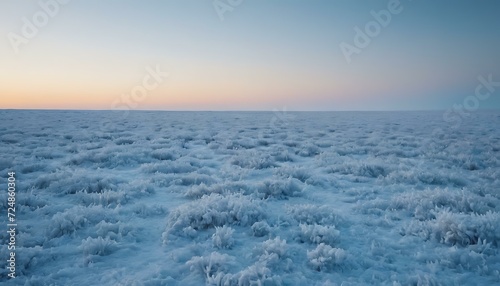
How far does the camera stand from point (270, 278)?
3.76 metres

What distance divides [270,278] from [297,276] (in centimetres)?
→ 44

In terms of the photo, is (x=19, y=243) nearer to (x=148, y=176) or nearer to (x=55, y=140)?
(x=148, y=176)

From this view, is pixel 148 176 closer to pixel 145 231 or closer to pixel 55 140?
pixel 145 231

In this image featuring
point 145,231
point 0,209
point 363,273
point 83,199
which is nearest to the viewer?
point 363,273

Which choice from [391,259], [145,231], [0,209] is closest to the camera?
[391,259]

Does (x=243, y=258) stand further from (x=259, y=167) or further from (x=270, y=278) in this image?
(x=259, y=167)

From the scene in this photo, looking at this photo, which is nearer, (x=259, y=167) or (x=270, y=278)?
(x=270, y=278)

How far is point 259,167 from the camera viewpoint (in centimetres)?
1084

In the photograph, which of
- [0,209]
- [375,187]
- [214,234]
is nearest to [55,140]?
[0,209]

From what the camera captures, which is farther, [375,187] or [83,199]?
[375,187]

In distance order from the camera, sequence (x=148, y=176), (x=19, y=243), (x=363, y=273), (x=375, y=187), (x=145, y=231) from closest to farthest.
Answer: (x=363, y=273), (x=19, y=243), (x=145, y=231), (x=375, y=187), (x=148, y=176)

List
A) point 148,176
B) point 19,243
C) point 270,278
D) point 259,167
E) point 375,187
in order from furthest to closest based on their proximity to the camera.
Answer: point 259,167
point 148,176
point 375,187
point 19,243
point 270,278

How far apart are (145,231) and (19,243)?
194 cm

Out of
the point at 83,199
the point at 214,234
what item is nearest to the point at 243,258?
the point at 214,234
